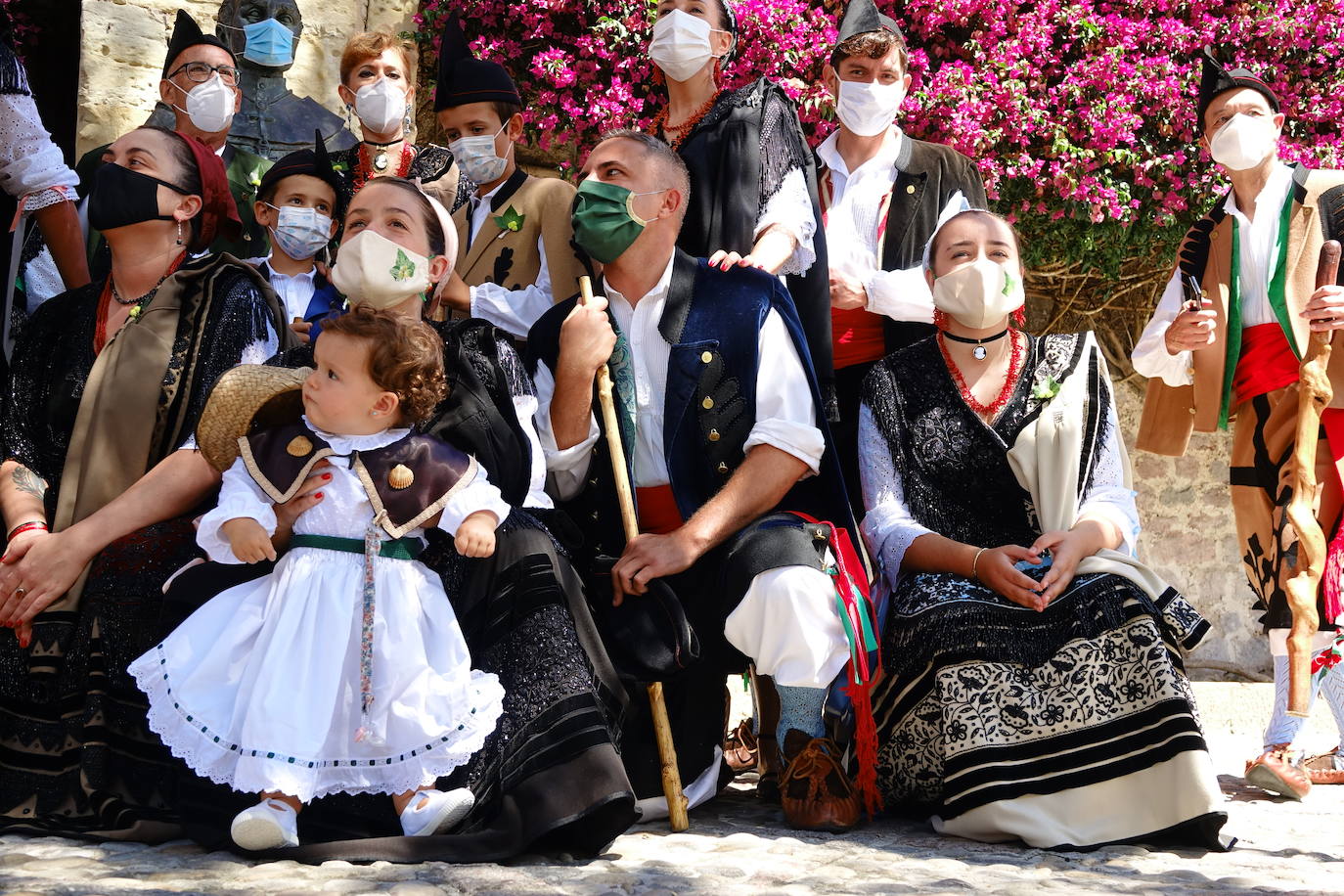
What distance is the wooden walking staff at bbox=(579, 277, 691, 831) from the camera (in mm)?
3623

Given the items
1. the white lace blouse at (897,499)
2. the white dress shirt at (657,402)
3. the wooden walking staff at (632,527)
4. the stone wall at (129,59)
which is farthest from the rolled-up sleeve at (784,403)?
the stone wall at (129,59)

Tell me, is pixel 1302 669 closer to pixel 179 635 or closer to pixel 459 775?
pixel 459 775

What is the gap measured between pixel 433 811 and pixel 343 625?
18.3 inches

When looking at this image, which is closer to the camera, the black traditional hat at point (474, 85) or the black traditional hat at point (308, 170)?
the black traditional hat at point (308, 170)

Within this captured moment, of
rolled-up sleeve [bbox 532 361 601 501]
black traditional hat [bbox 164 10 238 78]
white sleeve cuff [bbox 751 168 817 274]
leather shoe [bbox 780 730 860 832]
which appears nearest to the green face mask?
rolled-up sleeve [bbox 532 361 601 501]

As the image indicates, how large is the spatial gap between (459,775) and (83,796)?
3.07 feet

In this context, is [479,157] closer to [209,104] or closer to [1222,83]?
[209,104]

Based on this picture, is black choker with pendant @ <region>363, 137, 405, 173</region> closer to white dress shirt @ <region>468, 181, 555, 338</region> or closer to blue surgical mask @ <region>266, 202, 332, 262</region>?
blue surgical mask @ <region>266, 202, 332, 262</region>

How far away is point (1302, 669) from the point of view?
14.5 feet

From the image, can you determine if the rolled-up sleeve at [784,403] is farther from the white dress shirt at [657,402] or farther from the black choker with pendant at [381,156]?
the black choker with pendant at [381,156]

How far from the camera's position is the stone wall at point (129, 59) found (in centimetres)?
638

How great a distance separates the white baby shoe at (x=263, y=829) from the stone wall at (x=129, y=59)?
4350 mm

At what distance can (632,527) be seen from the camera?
3832mm

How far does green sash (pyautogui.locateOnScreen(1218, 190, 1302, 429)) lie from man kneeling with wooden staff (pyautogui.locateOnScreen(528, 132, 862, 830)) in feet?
5.66
